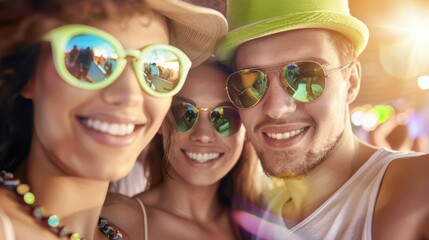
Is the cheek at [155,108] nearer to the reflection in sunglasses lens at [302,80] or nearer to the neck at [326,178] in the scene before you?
the reflection in sunglasses lens at [302,80]

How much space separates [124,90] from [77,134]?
0.15 metres

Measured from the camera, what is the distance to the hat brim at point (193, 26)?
1162 mm

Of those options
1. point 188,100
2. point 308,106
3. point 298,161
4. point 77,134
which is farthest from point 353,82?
point 77,134

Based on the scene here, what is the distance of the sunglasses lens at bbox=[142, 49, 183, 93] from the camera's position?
1100 millimetres

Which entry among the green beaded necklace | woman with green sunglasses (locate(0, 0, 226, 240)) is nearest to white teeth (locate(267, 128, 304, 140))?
woman with green sunglasses (locate(0, 0, 226, 240))

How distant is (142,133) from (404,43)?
2548 millimetres

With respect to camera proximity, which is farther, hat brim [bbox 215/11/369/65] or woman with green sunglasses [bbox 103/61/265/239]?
woman with green sunglasses [bbox 103/61/265/239]

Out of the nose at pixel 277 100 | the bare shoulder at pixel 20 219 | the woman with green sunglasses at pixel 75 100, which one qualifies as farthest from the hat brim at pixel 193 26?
the bare shoulder at pixel 20 219

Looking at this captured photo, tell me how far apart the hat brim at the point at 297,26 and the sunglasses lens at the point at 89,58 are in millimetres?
554

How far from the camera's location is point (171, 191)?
176cm

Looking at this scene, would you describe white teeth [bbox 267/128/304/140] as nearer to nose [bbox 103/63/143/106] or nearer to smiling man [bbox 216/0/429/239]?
smiling man [bbox 216/0/429/239]

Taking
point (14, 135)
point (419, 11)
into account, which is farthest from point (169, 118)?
point (419, 11)

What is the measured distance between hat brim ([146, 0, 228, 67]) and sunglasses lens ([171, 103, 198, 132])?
149 mm

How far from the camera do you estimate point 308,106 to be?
1.48 m
